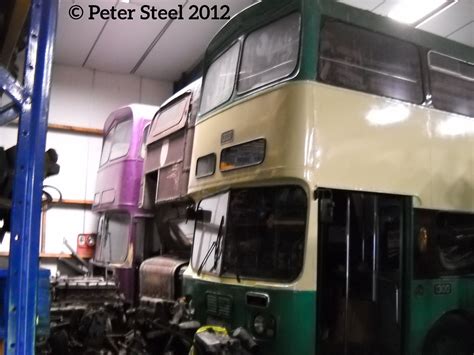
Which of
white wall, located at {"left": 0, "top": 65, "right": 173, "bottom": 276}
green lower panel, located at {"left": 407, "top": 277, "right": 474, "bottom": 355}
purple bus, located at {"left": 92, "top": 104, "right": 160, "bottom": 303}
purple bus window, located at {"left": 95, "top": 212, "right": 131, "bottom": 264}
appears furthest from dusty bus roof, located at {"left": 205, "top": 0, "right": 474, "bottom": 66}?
white wall, located at {"left": 0, "top": 65, "right": 173, "bottom": 276}

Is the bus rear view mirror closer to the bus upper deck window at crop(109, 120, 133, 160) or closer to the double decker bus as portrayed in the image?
the double decker bus

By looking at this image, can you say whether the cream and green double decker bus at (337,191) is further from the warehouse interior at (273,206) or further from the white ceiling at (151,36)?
the white ceiling at (151,36)

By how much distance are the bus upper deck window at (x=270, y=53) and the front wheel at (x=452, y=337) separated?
2.92 metres

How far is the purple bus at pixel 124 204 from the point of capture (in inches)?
302

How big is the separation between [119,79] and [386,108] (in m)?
8.48

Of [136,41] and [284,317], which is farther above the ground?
[136,41]

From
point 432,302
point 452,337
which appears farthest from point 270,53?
point 452,337

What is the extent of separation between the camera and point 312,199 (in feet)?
13.8

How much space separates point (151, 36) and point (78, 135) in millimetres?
3074

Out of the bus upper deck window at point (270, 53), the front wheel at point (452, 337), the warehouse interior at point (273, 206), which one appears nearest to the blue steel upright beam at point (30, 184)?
the warehouse interior at point (273, 206)

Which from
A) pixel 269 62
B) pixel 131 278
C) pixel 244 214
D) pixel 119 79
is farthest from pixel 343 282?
pixel 119 79

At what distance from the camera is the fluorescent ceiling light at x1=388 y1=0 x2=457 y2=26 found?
24.0ft

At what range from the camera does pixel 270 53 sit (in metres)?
4.85

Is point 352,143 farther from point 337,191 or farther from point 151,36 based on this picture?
point 151,36
